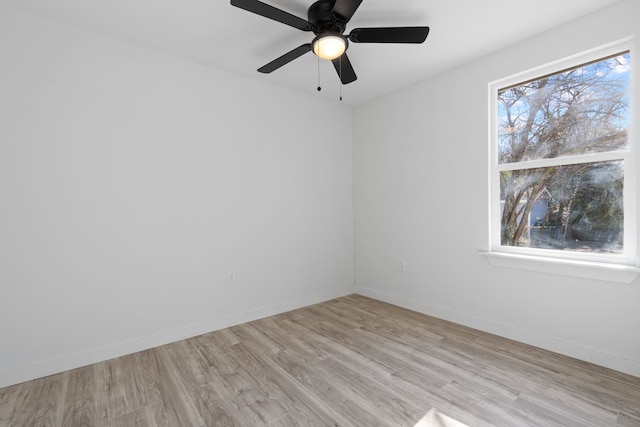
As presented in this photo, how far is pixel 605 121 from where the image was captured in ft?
7.33

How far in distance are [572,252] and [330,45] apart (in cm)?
245

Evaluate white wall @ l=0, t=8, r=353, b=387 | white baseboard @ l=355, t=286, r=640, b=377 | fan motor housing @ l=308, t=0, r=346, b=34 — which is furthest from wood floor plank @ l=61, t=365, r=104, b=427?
white baseboard @ l=355, t=286, r=640, b=377

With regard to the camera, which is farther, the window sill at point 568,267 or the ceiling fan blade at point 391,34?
the window sill at point 568,267

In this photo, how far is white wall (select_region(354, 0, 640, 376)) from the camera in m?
2.19

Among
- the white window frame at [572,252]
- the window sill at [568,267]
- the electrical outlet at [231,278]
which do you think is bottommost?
the electrical outlet at [231,278]

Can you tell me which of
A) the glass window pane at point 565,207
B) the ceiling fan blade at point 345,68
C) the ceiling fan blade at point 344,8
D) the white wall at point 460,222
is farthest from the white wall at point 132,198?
the glass window pane at point 565,207

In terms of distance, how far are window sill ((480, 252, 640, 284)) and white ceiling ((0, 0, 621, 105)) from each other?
1.84 meters

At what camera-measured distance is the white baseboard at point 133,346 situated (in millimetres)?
2124

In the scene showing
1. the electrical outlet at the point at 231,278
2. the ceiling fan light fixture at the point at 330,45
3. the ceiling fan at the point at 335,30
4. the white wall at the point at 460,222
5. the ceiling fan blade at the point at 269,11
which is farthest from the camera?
the electrical outlet at the point at 231,278

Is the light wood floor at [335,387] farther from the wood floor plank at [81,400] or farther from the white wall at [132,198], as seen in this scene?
the white wall at [132,198]

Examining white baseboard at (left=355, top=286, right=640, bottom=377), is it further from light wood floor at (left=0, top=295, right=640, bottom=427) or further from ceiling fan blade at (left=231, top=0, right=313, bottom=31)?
ceiling fan blade at (left=231, top=0, right=313, bottom=31)

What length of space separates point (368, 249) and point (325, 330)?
1.39 meters

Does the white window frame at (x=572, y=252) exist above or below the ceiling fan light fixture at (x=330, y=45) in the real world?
below

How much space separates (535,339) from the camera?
250 cm
